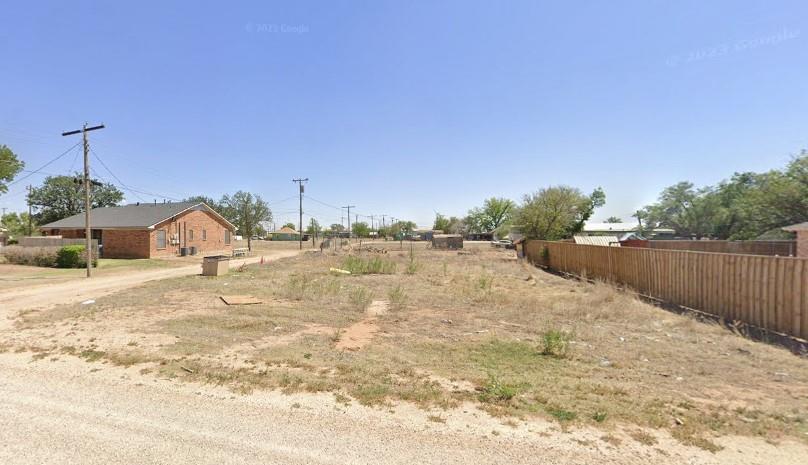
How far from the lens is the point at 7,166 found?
23922 millimetres

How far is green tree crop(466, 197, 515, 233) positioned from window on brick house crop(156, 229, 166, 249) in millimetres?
82649

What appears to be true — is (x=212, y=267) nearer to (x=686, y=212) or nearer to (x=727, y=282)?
(x=727, y=282)

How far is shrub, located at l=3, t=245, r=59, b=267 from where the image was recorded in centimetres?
2194

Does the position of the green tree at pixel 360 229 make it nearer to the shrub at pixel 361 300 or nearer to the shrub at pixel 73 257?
the shrub at pixel 73 257

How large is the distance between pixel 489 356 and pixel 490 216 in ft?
330

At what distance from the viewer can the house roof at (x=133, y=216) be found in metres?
29.5

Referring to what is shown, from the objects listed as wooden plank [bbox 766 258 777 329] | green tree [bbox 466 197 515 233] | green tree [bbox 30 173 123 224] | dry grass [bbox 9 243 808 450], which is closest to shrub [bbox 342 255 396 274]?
dry grass [bbox 9 243 808 450]

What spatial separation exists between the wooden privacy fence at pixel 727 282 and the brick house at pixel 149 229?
3120 centimetres

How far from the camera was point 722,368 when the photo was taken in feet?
17.7

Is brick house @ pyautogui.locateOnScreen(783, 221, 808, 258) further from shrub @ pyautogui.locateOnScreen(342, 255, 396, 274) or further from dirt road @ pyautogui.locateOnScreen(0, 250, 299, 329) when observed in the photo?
dirt road @ pyautogui.locateOnScreen(0, 250, 299, 329)

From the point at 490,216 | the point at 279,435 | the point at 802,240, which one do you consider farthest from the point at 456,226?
the point at 279,435

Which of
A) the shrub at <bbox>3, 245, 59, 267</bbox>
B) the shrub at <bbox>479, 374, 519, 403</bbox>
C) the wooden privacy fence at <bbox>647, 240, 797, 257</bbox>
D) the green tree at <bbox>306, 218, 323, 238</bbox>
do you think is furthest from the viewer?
the green tree at <bbox>306, 218, 323, 238</bbox>

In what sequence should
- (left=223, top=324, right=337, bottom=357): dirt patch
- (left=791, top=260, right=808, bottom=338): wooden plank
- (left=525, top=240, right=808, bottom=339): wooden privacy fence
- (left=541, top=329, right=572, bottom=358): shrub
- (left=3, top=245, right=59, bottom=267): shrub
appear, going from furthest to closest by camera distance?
(left=3, top=245, right=59, bottom=267): shrub
(left=525, top=240, right=808, bottom=339): wooden privacy fence
(left=791, top=260, right=808, bottom=338): wooden plank
(left=223, top=324, right=337, bottom=357): dirt patch
(left=541, top=329, right=572, bottom=358): shrub

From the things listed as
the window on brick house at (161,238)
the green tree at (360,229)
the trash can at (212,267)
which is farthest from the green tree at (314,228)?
the trash can at (212,267)
